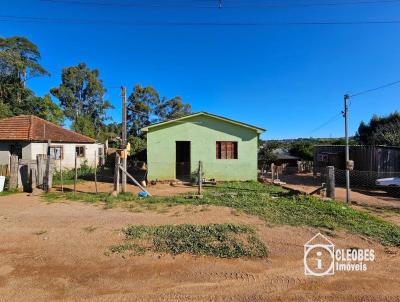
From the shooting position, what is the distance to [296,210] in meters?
8.30

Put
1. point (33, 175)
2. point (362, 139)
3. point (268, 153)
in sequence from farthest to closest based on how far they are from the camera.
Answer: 1. point (362, 139)
2. point (268, 153)
3. point (33, 175)

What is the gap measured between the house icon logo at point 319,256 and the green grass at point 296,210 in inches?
40.0

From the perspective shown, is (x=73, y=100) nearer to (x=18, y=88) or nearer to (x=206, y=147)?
(x=18, y=88)

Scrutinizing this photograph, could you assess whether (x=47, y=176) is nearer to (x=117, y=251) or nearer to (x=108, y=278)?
(x=117, y=251)

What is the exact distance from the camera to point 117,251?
525 centimetres

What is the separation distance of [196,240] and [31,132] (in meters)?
18.7

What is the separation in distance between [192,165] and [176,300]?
486 inches

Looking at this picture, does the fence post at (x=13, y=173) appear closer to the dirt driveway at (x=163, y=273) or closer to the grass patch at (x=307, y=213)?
the dirt driveway at (x=163, y=273)

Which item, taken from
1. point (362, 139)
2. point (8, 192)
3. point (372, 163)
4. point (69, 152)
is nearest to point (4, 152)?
point (69, 152)

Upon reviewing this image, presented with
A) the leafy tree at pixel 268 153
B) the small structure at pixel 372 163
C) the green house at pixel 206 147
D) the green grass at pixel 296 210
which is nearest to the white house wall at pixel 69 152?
the green house at pixel 206 147

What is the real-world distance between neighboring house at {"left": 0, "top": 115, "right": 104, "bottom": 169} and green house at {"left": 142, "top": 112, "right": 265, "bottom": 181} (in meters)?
6.80

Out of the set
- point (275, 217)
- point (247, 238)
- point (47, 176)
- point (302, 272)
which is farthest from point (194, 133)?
point (302, 272)

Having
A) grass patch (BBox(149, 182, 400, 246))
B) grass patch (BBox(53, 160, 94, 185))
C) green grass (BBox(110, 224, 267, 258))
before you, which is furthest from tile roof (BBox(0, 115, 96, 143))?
green grass (BBox(110, 224, 267, 258))

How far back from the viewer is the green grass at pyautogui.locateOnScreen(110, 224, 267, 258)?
5207 millimetres
